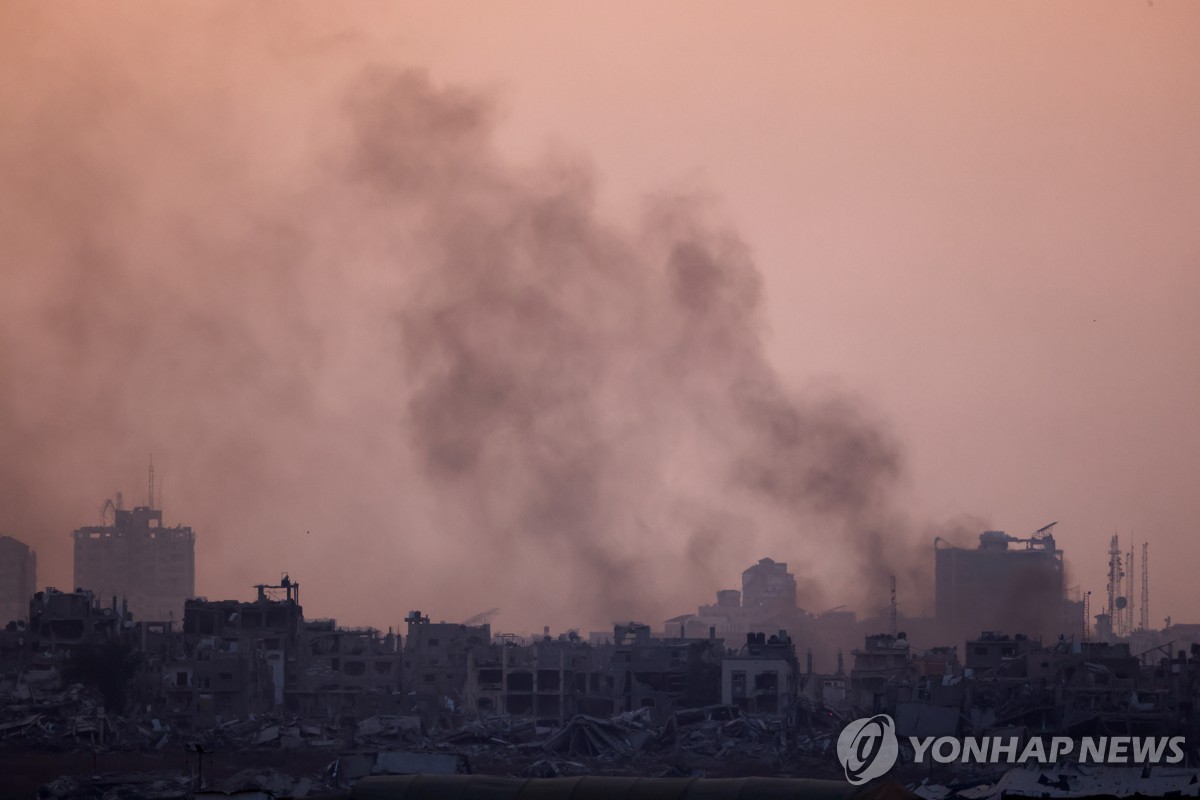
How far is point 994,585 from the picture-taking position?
17962 centimetres

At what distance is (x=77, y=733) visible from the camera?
78.8 meters

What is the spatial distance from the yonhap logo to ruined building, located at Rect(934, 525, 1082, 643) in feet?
342

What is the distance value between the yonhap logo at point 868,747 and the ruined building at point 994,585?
4104 inches

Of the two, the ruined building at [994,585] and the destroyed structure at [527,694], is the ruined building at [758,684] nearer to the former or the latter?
the destroyed structure at [527,694]

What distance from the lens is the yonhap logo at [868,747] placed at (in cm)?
5938

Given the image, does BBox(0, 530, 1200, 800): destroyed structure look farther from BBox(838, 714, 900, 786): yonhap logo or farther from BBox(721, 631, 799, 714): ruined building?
BBox(838, 714, 900, 786): yonhap logo

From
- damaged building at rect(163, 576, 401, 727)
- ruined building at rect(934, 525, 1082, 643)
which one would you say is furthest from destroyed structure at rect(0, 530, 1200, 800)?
ruined building at rect(934, 525, 1082, 643)

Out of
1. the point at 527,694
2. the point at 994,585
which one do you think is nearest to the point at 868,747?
the point at 527,694

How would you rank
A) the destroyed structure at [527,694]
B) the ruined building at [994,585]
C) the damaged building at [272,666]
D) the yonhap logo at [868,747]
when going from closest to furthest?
1. the yonhap logo at [868,747]
2. the destroyed structure at [527,694]
3. the damaged building at [272,666]
4. the ruined building at [994,585]

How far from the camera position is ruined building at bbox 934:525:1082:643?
16650 cm

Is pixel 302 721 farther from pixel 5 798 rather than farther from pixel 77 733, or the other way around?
pixel 5 798

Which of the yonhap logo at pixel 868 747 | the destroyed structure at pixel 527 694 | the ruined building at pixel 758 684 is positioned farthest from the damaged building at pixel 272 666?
the yonhap logo at pixel 868 747

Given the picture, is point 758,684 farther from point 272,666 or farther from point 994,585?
point 994,585

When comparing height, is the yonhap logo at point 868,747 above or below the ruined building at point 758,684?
below
